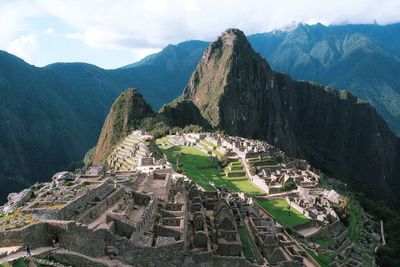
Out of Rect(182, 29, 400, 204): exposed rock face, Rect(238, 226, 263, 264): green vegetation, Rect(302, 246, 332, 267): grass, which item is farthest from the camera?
Rect(182, 29, 400, 204): exposed rock face

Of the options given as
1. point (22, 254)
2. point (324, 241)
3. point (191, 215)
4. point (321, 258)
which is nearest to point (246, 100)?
point (324, 241)

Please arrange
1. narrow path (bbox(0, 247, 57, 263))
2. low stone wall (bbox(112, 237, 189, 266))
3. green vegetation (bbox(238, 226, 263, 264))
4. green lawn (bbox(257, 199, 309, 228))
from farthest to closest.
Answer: green lawn (bbox(257, 199, 309, 228))
green vegetation (bbox(238, 226, 263, 264))
low stone wall (bbox(112, 237, 189, 266))
narrow path (bbox(0, 247, 57, 263))

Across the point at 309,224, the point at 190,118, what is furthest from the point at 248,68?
the point at 309,224

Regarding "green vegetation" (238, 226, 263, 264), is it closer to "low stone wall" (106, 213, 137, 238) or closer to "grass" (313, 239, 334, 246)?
"low stone wall" (106, 213, 137, 238)

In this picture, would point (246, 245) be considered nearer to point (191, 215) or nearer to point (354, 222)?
point (191, 215)

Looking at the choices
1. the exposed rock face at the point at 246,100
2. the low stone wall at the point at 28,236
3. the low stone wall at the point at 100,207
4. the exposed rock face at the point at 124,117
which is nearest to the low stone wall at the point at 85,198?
the low stone wall at the point at 100,207

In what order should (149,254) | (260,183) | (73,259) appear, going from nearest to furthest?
(73,259) < (149,254) < (260,183)

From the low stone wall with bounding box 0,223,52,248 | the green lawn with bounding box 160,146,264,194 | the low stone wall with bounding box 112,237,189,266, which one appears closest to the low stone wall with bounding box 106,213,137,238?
the low stone wall with bounding box 112,237,189,266
